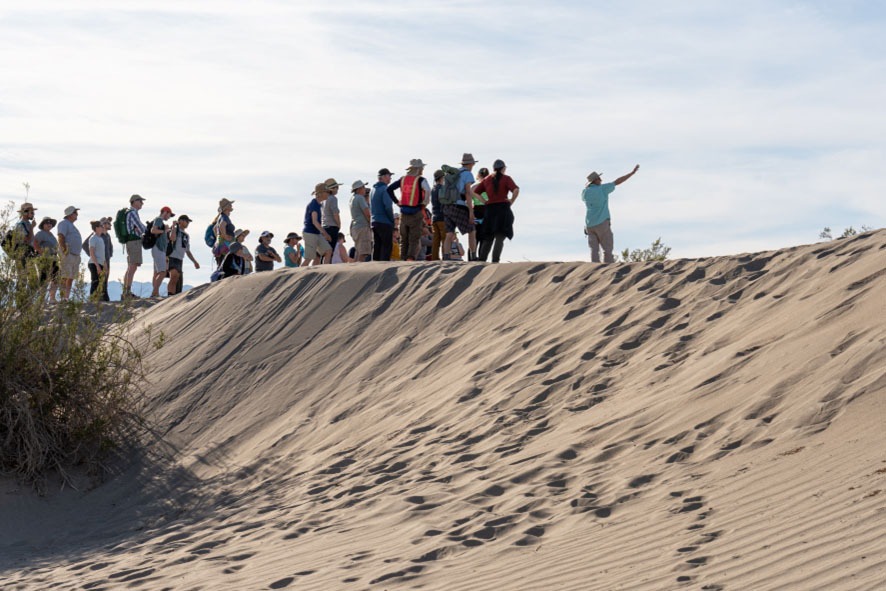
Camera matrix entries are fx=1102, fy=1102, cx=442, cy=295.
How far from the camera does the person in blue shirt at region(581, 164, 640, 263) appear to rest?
43.9 ft

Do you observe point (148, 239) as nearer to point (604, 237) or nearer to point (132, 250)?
point (132, 250)

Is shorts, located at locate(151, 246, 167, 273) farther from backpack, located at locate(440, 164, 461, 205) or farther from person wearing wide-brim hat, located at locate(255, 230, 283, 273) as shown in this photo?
backpack, located at locate(440, 164, 461, 205)

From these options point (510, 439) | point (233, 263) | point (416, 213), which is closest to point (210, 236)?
point (233, 263)

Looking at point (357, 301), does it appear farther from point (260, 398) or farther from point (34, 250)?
point (34, 250)

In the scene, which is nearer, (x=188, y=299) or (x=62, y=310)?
(x=62, y=310)

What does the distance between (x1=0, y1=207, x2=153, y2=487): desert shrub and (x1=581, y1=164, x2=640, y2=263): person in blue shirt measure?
5615 millimetres

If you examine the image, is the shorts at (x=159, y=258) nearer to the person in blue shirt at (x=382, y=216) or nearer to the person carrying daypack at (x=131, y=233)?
the person carrying daypack at (x=131, y=233)

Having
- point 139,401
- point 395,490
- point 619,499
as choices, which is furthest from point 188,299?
point 619,499

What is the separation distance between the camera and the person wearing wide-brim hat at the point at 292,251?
1792cm

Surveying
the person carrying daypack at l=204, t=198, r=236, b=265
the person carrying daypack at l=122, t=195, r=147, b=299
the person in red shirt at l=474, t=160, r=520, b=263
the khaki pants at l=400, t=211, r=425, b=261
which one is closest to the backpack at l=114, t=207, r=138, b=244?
the person carrying daypack at l=122, t=195, r=147, b=299

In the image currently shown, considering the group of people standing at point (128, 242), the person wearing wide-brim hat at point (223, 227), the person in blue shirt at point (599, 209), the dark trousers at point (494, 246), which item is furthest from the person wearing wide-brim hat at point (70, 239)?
the person in blue shirt at point (599, 209)

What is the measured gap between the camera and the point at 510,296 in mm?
12438

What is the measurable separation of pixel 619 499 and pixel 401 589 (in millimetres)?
1594

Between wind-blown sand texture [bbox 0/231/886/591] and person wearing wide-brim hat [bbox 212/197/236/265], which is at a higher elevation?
person wearing wide-brim hat [bbox 212/197/236/265]
